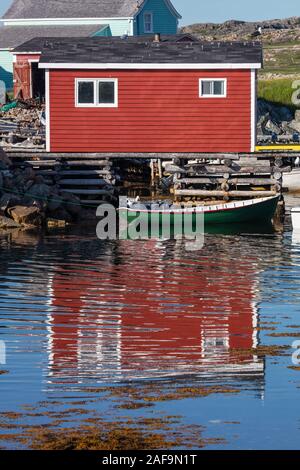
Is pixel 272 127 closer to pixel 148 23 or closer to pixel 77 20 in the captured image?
pixel 148 23

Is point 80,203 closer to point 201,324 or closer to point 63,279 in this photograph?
point 63,279

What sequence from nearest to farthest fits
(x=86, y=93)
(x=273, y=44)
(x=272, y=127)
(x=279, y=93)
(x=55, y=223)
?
(x=55, y=223) < (x=86, y=93) < (x=272, y=127) < (x=279, y=93) < (x=273, y=44)

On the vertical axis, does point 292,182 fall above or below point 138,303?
above

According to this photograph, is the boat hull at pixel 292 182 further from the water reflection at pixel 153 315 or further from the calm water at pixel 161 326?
the water reflection at pixel 153 315

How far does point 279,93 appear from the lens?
7675 cm

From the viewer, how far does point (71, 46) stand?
39.9 m

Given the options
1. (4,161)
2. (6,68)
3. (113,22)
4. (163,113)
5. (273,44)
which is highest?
(113,22)

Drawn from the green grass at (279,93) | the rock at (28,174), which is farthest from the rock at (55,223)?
the green grass at (279,93)

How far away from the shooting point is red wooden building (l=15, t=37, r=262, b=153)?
39.2 metres

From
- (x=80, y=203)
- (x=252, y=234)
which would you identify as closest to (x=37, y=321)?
(x=252, y=234)

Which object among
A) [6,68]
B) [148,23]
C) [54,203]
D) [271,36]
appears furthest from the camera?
[271,36]

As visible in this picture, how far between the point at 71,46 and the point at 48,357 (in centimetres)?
2338

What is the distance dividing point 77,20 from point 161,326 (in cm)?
5744

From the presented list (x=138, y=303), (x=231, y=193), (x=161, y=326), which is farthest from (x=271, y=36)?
(x=161, y=326)
